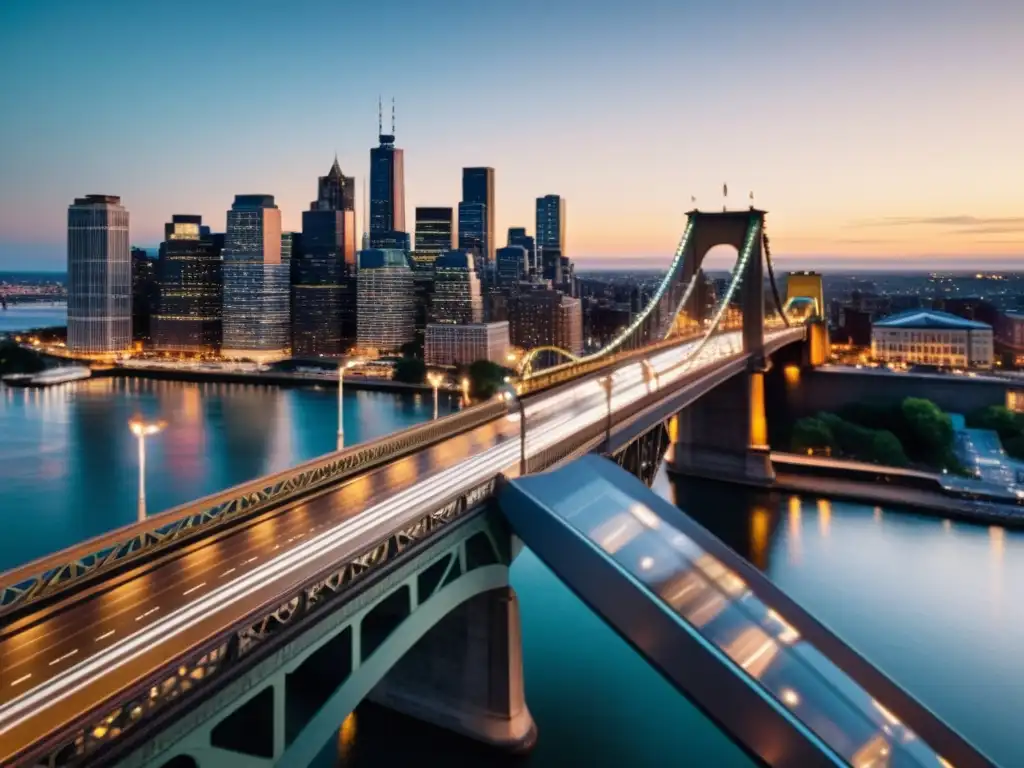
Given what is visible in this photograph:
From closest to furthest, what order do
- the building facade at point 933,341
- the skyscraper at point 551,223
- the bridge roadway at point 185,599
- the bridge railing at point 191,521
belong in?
the bridge roadway at point 185,599, the bridge railing at point 191,521, the building facade at point 933,341, the skyscraper at point 551,223

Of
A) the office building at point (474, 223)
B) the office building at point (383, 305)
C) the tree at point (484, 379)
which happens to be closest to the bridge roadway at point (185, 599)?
the tree at point (484, 379)

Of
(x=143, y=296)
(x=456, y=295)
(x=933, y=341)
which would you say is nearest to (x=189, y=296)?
(x=143, y=296)

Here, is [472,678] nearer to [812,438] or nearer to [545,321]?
[812,438]

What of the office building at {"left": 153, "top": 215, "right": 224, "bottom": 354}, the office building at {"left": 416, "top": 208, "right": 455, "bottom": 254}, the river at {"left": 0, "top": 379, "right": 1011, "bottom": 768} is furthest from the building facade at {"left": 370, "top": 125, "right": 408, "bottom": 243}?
the river at {"left": 0, "top": 379, "right": 1011, "bottom": 768}

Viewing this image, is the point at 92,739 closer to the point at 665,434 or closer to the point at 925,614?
the point at 925,614

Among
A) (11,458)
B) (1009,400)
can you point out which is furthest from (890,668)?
(11,458)

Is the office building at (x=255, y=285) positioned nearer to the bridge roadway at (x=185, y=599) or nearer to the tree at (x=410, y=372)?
the tree at (x=410, y=372)

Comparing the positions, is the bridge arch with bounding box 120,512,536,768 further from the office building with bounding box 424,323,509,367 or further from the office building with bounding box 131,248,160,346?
the office building with bounding box 131,248,160,346
